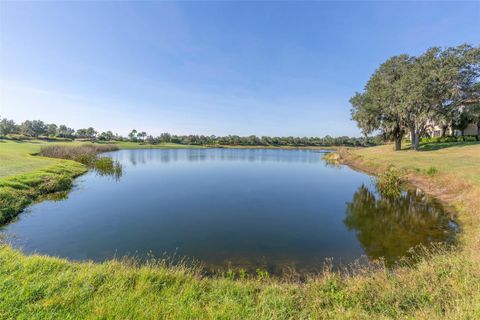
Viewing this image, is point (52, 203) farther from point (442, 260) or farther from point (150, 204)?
point (442, 260)

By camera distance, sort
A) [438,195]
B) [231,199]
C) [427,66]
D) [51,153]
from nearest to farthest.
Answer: [438,195], [231,199], [427,66], [51,153]

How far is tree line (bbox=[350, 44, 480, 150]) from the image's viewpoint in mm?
28062

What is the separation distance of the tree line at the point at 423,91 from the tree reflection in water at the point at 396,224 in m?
20.9

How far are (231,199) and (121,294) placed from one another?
482 inches

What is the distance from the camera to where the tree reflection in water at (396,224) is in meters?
8.77

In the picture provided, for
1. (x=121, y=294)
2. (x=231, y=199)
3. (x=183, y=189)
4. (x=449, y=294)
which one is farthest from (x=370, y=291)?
(x=183, y=189)

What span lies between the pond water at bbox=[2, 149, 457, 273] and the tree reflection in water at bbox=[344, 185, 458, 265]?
4cm

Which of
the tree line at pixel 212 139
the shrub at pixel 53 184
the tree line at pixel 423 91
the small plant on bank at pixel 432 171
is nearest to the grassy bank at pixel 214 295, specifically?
the shrub at pixel 53 184

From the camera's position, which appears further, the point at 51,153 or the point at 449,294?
the point at 51,153

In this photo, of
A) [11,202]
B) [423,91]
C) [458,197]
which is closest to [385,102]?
[423,91]

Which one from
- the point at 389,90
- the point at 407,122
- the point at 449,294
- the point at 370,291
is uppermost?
the point at 389,90

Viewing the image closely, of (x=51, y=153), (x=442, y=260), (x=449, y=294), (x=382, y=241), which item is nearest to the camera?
(x=449, y=294)

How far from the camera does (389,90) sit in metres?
33.2

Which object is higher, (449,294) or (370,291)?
(449,294)
